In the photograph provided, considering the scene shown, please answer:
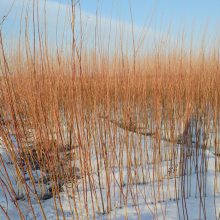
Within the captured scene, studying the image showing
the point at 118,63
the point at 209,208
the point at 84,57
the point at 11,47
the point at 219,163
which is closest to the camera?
the point at 209,208

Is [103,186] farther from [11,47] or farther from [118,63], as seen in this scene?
[11,47]

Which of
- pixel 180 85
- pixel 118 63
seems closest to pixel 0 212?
pixel 118 63

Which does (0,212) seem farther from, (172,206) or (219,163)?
(219,163)

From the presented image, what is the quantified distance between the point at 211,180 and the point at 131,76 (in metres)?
0.77

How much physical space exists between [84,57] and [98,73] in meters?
0.19

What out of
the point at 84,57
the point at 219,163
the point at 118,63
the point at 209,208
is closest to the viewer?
the point at 209,208

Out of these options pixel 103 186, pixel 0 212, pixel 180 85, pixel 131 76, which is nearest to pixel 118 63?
pixel 131 76

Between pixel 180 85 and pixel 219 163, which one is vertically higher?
pixel 180 85

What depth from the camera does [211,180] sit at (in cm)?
133

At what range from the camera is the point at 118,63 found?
118cm

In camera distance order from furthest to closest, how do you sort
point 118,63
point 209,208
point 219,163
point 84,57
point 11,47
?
point 11,47, point 219,163, point 84,57, point 118,63, point 209,208

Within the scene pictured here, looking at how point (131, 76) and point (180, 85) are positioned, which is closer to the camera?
point (131, 76)

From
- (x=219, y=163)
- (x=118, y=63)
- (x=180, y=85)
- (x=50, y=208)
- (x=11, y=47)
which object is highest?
(x=11, y=47)

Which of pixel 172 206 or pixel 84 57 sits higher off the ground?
pixel 84 57
